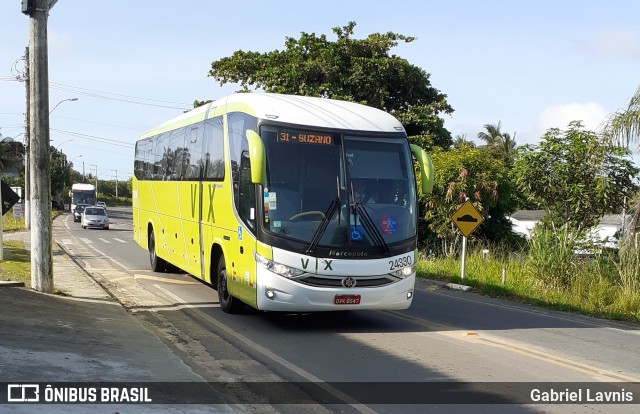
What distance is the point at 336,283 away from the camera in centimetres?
1042

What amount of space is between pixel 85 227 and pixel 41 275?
34879 millimetres

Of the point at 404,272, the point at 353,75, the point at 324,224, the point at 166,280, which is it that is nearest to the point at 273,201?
the point at 324,224

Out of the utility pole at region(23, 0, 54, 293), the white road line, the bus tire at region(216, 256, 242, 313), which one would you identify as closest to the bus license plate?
the bus tire at region(216, 256, 242, 313)

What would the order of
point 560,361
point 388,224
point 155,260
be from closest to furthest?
point 560,361 → point 388,224 → point 155,260

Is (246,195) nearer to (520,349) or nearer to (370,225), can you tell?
(370,225)

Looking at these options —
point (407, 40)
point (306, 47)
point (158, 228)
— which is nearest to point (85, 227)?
point (306, 47)

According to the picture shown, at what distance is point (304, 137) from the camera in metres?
10.9

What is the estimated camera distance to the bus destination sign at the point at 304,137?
1086 centimetres

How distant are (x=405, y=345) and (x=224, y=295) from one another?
12.3 ft

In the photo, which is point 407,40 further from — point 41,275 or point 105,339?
point 105,339

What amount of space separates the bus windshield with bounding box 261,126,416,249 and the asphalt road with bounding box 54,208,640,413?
1540 mm

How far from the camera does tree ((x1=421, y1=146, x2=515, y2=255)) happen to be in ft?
83.4

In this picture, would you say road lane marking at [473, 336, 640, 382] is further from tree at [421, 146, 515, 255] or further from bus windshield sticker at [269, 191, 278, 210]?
tree at [421, 146, 515, 255]

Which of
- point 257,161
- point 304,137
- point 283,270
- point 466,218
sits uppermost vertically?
point 304,137
